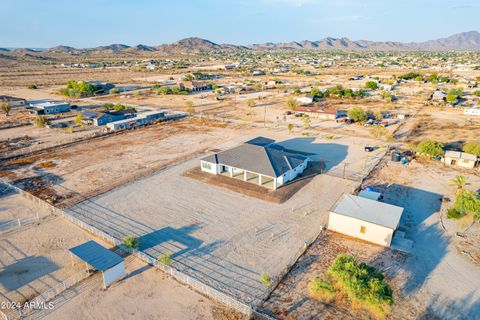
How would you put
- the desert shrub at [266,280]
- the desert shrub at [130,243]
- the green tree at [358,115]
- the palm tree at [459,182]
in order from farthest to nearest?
the green tree at [358,115] → the palm tree at [459,182] → the desert shrub at [130,243] → the desert shrub at [266,280]

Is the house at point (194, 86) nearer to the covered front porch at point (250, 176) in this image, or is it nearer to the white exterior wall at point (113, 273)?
the covered front porch at point (250, 176)

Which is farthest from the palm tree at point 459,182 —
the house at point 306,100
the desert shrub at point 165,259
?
the house at point 306,100

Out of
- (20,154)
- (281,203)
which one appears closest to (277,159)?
(281,203)

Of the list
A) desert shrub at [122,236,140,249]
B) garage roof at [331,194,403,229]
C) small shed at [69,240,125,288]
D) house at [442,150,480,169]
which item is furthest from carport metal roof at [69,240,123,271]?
house at [442,150,480,169]

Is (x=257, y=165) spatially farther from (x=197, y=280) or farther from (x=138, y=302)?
(x=138, y=302)

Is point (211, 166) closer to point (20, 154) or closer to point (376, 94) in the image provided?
point (20, 154)

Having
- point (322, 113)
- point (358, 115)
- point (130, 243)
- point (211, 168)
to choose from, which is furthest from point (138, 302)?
point (322, 113)
